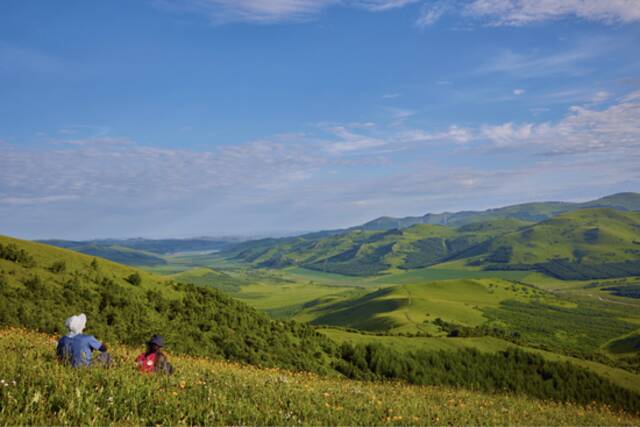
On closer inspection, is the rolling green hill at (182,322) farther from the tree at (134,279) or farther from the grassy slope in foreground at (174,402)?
the grassy slope in foreground at (174,402)

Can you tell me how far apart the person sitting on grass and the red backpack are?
916mm

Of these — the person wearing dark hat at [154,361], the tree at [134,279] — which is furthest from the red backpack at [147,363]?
the tree at [134,279]

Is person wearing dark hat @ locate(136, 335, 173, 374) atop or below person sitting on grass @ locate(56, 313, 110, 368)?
below

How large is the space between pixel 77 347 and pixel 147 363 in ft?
6.18

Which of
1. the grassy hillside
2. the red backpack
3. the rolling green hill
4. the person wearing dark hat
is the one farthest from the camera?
the rolling green hill

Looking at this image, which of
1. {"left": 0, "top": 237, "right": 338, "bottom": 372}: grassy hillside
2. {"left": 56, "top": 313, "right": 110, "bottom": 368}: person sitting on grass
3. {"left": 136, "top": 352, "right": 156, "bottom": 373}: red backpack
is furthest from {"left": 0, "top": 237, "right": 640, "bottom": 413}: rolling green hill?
{"left": 136, "top": 352, "right": 156, "bottom": 373}: red backpack

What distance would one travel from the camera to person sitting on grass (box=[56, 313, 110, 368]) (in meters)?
11.6

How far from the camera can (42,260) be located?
3834 cm

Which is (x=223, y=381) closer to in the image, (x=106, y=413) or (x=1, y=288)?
(x=106, y=413)

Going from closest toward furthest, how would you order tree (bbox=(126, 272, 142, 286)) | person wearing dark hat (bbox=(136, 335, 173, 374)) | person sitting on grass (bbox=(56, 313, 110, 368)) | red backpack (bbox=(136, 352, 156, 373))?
person sitting on grass (bbox=(56, 313, 110, 368)) < red backpack (bbox=(136, 352, 156, 373)) < person wearing dark hat (bbox=(136, 335, 173, 374)) < tree (bbox=(126, 272, 142, 286))

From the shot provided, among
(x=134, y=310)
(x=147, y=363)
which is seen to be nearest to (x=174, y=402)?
(x=147, y=363)

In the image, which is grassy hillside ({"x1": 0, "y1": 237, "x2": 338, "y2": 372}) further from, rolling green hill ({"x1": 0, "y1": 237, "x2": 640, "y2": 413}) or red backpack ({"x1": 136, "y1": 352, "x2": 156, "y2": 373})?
red backpack ({"x1": 136, "y1": 352, "x2": 156, "y2": 373})

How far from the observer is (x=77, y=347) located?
38.8 ft

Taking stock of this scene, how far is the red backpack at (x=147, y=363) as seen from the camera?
1230cm
